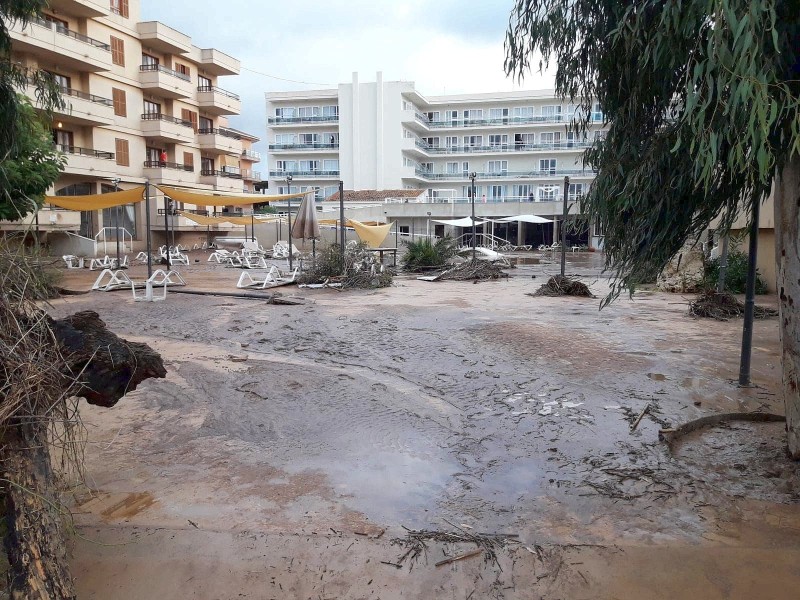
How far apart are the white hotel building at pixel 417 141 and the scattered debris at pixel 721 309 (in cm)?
4351

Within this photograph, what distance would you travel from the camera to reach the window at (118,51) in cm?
3185

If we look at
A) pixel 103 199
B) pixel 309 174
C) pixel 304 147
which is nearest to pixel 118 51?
pixel 103 199

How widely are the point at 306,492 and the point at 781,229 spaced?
11.1ft

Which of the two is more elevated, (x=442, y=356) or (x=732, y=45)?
(x=732, y=45)

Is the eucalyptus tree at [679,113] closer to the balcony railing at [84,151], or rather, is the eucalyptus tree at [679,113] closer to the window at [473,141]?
the balcony railing at [84,151]

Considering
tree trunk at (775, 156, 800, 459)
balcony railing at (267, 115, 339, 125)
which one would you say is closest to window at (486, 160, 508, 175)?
balcony railing at (267, 115, 339, 125)

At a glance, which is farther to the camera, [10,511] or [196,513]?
[196,513]

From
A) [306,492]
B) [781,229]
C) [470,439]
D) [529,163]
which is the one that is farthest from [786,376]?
[529,163]

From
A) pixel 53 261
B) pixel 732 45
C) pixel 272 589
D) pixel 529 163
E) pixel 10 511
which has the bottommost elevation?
pixel 272 589

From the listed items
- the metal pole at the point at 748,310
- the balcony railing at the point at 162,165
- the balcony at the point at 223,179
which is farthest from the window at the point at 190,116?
the metal pole at the point at 748,310

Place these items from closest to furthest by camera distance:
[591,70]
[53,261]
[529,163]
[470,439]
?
[53,261] → [591,70] → [470,439] → [529,163]

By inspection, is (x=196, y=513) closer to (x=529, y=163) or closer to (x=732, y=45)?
(x=732, y=45)

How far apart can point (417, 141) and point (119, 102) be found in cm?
3050

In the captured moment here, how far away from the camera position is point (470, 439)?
499 centimetres
